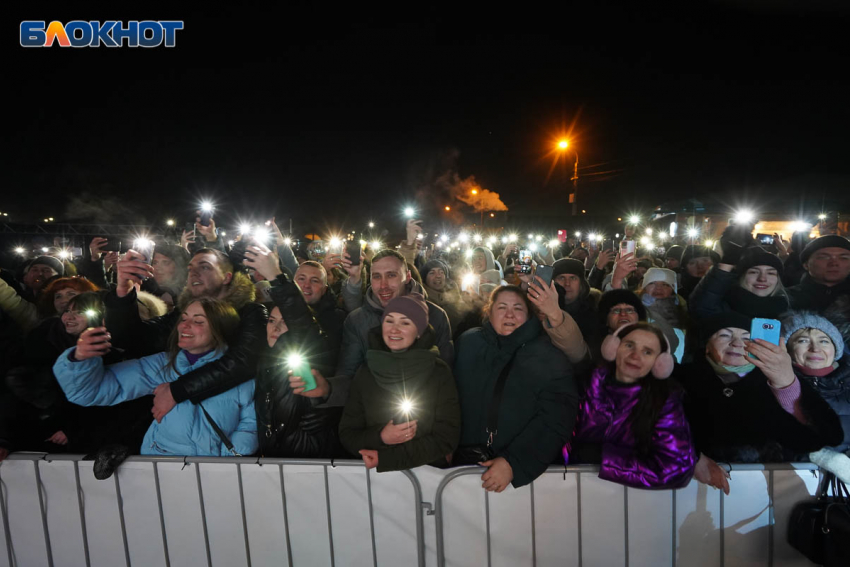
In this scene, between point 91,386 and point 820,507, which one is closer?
point 820,507

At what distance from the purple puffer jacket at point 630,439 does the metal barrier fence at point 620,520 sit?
7.1 inches

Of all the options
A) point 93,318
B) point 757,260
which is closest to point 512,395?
point 757,260

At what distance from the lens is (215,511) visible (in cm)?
265

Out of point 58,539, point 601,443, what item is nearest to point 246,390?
point 58,539

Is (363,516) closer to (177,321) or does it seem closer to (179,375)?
(179,375)

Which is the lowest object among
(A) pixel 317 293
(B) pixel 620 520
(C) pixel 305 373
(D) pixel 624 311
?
(B) pixel 620 520

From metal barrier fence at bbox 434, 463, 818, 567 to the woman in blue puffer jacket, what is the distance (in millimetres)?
1482

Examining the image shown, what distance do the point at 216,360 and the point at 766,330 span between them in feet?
11.0

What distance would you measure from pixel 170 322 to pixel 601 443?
3496 mm

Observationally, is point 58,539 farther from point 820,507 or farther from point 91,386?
point 820,507

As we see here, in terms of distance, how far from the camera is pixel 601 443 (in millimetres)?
2543

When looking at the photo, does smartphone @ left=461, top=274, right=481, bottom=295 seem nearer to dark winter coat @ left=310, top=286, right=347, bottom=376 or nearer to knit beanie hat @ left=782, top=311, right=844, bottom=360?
dark winter coat @ left=310, top=286, right=347, bottom=376

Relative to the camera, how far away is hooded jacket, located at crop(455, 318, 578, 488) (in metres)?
2.40

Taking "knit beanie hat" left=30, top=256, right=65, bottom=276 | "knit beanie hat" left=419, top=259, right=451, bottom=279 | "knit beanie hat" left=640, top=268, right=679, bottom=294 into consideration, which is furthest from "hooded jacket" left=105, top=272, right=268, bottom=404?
"knit beanie hat" left=640, top=268, right=679, bottom=294
